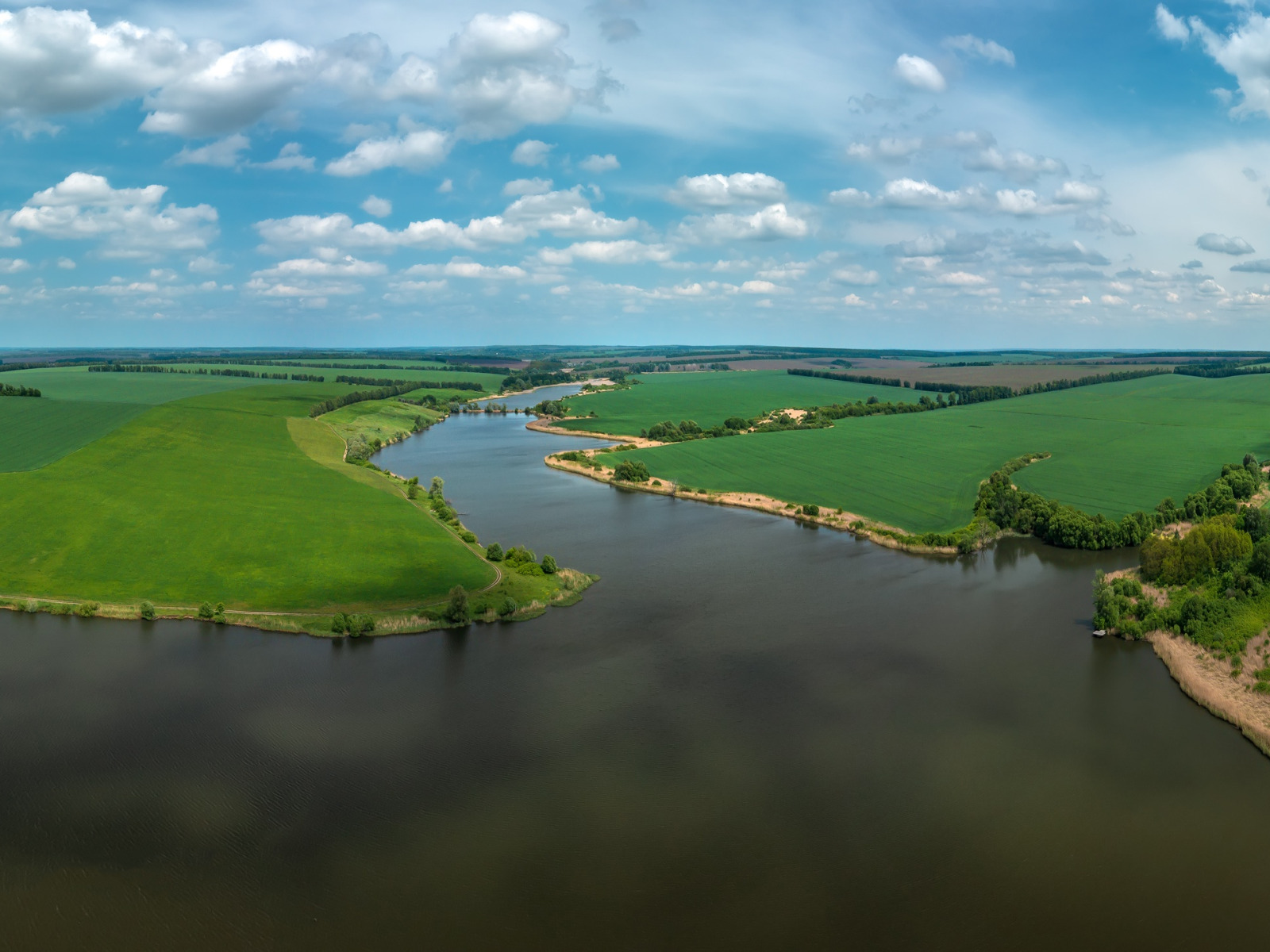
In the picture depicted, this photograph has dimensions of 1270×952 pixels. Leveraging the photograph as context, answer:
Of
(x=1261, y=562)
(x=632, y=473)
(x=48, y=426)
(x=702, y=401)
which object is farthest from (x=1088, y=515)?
(x=48, y=426)

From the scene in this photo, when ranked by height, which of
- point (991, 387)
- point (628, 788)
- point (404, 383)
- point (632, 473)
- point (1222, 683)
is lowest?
point (628, 788)

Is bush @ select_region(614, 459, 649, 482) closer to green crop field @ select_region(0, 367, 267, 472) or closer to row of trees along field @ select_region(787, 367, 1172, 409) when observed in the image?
green crop field @ select_region(0, 367, 267, 472)

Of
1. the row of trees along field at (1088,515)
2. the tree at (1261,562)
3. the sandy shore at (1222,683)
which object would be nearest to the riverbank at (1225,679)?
the sandy shore at (1222,683)

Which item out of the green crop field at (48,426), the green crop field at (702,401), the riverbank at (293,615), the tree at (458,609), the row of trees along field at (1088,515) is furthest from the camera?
the green crop field at (702,401)

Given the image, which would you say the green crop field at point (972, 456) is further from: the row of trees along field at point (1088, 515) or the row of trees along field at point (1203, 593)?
the row of trees along field at point (1203, 593)

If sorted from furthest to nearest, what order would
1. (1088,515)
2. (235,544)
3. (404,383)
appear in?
(404,383)
(1088,515)
(235,544)

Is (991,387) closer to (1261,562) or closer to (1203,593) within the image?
(1261,562)
